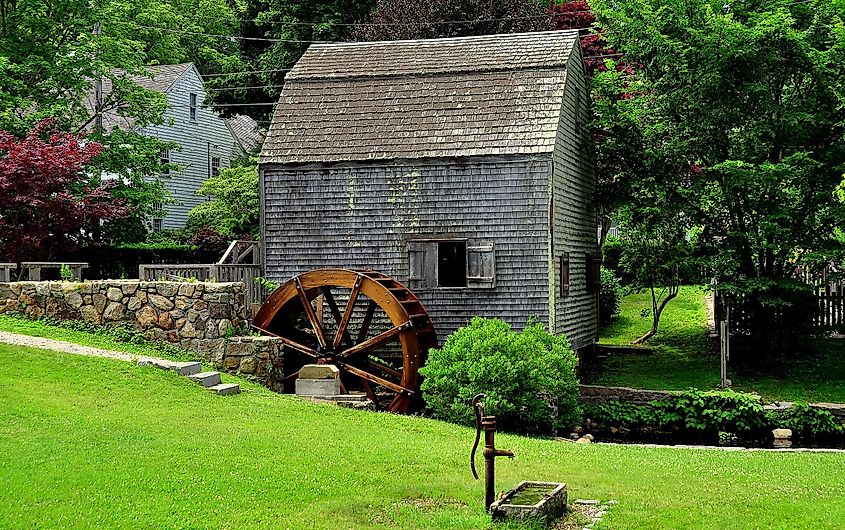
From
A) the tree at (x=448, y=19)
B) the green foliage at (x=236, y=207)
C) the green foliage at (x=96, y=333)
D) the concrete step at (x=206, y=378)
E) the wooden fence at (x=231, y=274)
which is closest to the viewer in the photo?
the concrete step at (x=206, y=378)

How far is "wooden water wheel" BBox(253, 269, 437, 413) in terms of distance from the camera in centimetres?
1842

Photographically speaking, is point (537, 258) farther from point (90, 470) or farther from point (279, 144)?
point (90, 470)

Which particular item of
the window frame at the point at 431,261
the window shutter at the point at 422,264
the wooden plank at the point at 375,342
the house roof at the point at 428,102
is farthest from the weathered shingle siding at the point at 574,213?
the wooden plank at the point at 375,342

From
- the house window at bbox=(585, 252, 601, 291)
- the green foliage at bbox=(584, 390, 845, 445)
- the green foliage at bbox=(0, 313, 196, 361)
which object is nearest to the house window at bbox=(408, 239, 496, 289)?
→ the green foliage at bbox=(584, 390, 845, 445)

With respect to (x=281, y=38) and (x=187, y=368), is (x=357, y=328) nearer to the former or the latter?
(x=187, y=368)

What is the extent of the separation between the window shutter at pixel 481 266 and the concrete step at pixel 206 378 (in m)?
5.80

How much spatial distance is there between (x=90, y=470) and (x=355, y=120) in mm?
12426

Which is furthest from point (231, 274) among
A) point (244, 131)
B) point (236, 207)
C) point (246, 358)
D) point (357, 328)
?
point (244, 131)

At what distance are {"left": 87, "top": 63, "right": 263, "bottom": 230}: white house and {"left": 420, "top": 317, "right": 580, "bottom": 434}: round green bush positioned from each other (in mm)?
23795

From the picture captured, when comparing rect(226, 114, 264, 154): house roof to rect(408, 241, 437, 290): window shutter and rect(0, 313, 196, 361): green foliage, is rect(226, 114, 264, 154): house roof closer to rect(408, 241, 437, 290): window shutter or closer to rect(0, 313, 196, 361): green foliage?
rect(408, 241, 437, 290): window shutter

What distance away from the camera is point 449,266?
21250 mm

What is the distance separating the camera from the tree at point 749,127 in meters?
20.7

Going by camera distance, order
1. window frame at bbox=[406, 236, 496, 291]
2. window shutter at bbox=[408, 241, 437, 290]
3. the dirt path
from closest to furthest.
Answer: the dirt path → window frame at bbox=[406, 236, 496, 291] → window shutter at bbox=[408, 241, 437, 290]

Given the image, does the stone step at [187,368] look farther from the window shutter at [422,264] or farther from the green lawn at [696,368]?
the green lawn at [696,368]
